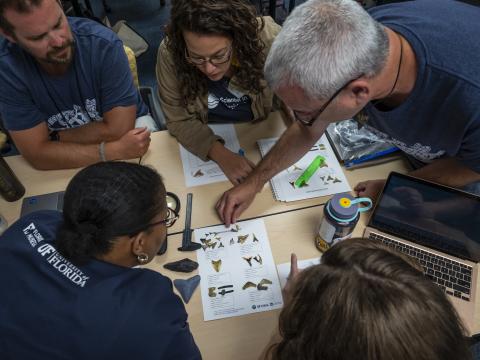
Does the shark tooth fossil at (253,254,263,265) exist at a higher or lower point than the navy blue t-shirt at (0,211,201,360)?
lower

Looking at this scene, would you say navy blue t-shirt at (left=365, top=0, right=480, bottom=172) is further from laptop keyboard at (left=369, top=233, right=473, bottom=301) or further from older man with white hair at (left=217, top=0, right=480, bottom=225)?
laptop keyboard at (left=369, top=233, right=473, bottom=301)

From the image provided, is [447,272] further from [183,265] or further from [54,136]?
[54,136]

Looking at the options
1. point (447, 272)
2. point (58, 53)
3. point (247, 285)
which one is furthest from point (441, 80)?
point (58, 53)

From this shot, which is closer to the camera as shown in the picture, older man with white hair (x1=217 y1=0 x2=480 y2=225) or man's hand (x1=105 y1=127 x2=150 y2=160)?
older man with white hair (x1=217 y1=0 x2=480 y2=225)

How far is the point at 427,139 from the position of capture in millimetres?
1033

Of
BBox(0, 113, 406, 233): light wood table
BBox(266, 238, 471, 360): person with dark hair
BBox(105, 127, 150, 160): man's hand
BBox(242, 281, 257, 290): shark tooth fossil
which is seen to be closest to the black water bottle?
BBox(0, 113, 406, 233): light wood table

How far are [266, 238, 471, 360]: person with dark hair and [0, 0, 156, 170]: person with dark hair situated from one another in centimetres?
103

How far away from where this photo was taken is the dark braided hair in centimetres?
80

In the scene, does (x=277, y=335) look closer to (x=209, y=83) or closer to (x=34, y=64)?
(x=209, y=83)

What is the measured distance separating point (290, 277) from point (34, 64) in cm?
125

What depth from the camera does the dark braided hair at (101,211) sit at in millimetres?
798

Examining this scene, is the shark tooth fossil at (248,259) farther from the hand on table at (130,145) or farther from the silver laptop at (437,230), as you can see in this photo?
the hand on table at (130,145)

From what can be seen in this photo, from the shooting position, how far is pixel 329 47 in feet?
2.60

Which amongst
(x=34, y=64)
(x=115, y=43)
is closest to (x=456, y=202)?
(x=115, y=43)
